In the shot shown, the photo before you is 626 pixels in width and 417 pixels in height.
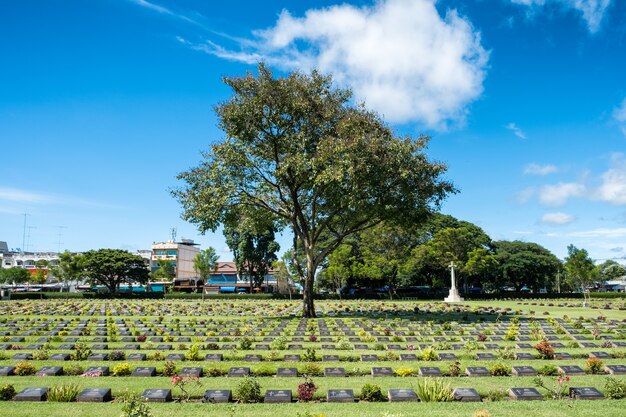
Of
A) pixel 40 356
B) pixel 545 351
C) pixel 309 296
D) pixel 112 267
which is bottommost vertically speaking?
pixel 40 356

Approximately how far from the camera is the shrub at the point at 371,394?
970 cm

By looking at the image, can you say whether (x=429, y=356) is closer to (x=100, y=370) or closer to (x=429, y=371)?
(x=429, y=371)

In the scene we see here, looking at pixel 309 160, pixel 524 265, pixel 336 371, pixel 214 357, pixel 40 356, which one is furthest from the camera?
pixel 524 265

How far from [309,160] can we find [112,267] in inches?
2183

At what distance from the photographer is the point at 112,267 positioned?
72312 millimetres

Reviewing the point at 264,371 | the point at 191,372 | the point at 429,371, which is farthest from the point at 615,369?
the point at 191,372

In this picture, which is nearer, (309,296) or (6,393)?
(6,393)

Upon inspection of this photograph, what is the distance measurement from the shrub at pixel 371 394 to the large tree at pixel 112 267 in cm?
6948

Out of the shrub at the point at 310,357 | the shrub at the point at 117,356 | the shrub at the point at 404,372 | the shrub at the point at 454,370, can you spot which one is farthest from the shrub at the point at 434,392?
the shrub at the point at 117,356

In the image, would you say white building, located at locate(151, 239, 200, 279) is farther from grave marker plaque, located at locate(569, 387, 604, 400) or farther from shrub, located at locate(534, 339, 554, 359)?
grave marker plaque, located at locate(569, 387, 604, 400)

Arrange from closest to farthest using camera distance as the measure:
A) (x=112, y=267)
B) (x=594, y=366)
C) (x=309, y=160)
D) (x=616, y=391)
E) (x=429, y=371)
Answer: (x=616, y=391)
(x=429, y=371)
(x=594, y=366)
(x=309, y=160)
(x=112, y=267)

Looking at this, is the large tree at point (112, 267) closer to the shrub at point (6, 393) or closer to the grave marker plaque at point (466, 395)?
the shrub at point (6, 393)

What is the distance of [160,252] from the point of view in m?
118

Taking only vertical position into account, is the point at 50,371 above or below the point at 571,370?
below
